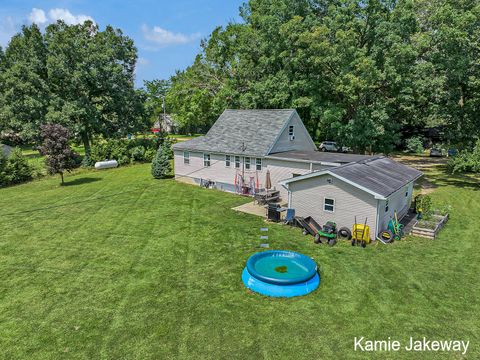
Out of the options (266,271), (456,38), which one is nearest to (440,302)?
(266,271)

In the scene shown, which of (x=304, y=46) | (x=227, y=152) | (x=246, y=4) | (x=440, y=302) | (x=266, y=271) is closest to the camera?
(x=440, y=302)

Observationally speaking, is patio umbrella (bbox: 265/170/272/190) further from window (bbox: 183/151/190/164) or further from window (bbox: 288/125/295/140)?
window (bbox: 183/151/190/164)

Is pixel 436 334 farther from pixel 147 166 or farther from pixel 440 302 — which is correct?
pixel 147 166

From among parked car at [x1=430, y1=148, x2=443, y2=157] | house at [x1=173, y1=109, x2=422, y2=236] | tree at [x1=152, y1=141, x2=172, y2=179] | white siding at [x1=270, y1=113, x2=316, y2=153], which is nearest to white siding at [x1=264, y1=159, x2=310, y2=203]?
house at [x1=173, y1=109, x2=422, y2=236]

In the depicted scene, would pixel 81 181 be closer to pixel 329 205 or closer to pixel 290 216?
pixel 290 216

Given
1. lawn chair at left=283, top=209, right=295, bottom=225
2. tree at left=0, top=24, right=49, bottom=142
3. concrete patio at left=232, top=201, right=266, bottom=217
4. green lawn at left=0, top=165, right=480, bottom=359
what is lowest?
→ green lawn at left=0, top=165, right=480, bottom=359

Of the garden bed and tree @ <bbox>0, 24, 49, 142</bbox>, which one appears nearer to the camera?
the garden bed

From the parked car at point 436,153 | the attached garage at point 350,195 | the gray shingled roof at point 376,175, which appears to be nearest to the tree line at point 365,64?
the gray shingled roof at point 376,175
